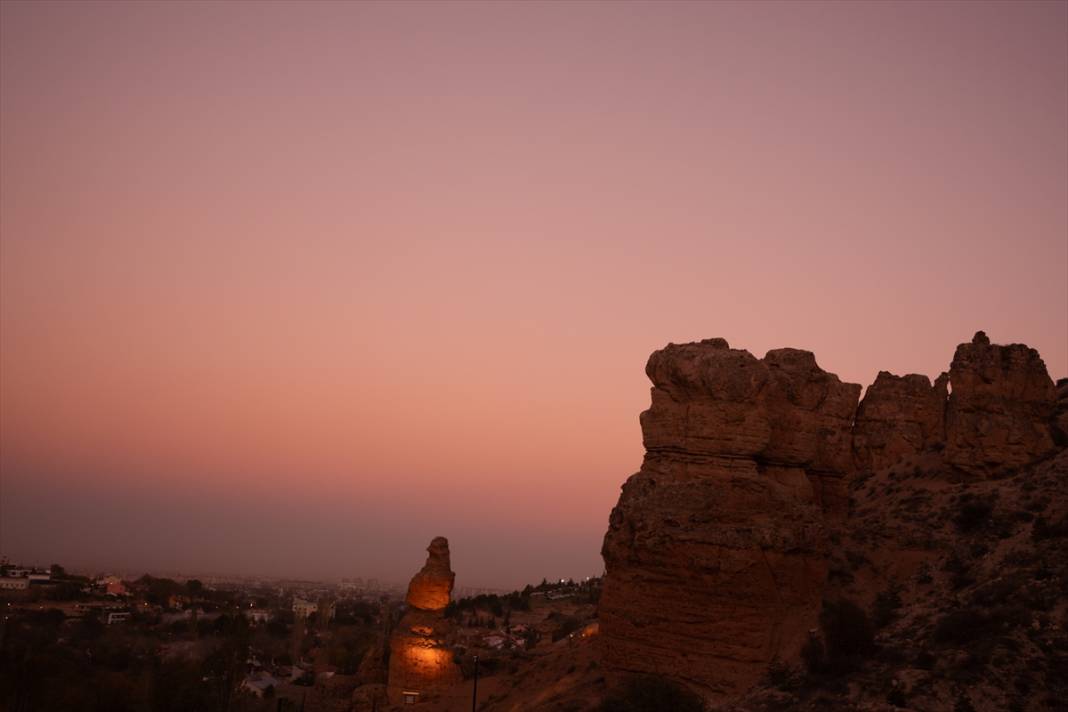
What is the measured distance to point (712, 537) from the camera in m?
23.8

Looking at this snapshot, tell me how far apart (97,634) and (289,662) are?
1442 cm

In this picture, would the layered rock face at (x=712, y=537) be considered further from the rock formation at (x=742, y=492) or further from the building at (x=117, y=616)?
the building at (x=117, y=616)

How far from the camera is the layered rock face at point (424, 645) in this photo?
36906 millimetres

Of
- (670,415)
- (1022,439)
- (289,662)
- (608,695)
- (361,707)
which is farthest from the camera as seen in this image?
(289,662)

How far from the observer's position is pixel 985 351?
98.0ft

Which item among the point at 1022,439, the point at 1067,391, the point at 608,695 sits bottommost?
the point at 608,695

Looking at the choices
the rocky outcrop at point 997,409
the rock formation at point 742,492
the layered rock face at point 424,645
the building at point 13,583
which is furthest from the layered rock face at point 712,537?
the building at point 13,583

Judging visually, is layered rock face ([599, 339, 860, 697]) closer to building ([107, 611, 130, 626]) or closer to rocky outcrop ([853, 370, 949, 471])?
rocky outcrop ([853, 370, 949, 471])

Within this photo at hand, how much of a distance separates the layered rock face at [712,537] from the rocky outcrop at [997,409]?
5991 mm

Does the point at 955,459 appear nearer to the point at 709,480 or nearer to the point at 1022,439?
the point at 1022,439

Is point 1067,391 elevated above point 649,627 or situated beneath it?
elevated above

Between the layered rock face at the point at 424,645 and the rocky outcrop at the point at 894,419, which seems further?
the layered rock face at the point at 424,645

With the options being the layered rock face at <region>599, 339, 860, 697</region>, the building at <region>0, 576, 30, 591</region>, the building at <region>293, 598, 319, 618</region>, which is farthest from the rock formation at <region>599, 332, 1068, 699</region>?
the building at <region>293, 598, 319, 618</region>

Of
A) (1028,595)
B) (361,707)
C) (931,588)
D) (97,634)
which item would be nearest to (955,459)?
(931,588)
